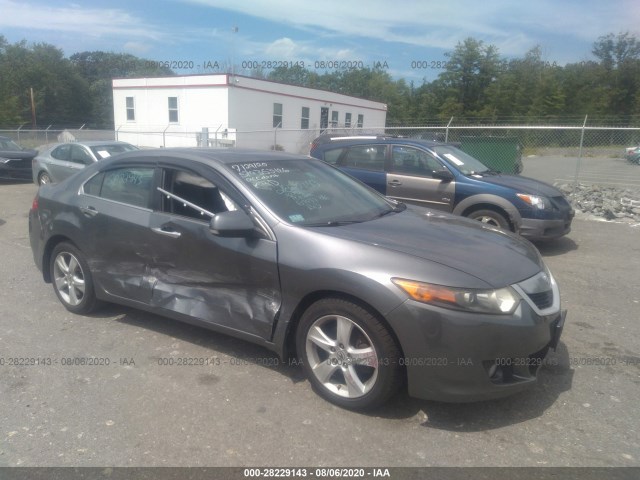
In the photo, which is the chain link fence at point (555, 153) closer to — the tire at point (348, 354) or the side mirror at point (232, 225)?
the side mirror at point (232, 225)

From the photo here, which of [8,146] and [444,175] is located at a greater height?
[444,175]

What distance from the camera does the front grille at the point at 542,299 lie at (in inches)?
127

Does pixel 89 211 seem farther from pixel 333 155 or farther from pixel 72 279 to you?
pixel 333 155

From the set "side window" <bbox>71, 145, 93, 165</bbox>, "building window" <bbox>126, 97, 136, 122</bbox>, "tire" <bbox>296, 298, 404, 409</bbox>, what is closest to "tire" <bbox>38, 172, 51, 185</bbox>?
"side window" <bbox>71, 145, 93, 165</bbox>

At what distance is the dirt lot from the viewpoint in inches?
114

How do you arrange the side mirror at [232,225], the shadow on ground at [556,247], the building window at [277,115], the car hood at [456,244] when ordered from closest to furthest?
the car hood at [456,244], the side mirror at [232,225], the shadow on ground at [556,247], the building window at [277,115]

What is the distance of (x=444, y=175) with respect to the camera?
309 inches

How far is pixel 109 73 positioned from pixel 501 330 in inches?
3057

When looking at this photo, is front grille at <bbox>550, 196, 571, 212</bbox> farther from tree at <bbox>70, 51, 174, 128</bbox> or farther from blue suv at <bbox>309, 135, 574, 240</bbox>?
tree at <bbox>70, 51, 174, 128</bbox>

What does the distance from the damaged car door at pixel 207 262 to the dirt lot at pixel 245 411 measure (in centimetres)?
46

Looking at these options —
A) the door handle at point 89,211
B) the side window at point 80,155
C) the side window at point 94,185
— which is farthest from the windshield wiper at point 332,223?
the side window at point 80,155

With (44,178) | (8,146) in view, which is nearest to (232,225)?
(44,178)

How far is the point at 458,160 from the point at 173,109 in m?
22.6

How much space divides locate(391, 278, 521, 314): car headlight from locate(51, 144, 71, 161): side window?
1158 cm
